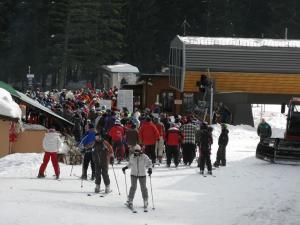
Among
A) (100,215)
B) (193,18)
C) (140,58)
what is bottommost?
(100,215)

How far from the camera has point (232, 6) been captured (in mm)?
79438

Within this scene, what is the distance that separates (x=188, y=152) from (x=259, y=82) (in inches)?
756

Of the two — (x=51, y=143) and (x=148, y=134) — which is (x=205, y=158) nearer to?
(x=148, y=134)

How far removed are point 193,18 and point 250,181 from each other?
61.1 meters

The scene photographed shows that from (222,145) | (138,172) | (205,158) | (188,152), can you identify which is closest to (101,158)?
(138,172)

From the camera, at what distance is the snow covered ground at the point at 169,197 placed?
572 inches

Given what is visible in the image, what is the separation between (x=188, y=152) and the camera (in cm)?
2292

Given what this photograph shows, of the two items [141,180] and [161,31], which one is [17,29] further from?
[141,180]

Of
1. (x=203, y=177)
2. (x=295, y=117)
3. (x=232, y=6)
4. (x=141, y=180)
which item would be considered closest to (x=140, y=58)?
(x=232, y=6)

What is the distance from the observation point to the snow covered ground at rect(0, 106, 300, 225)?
14531 millimetres

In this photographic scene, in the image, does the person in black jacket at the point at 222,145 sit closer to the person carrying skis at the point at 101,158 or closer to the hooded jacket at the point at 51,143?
the hooded jacket at the point at 51,143

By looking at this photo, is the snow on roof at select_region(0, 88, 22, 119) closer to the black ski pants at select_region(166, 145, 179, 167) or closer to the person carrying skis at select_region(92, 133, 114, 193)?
the black ski pants at select_region(166, 145, 179, 167)

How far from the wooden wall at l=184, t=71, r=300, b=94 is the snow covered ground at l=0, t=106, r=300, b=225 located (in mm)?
17401

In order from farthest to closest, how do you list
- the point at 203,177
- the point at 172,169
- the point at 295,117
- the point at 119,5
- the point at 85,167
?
the point at 119,5 < the point at 295,117 < the point at 172,169 < the point at 203,177 < the point at 85,167
